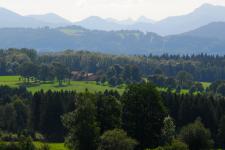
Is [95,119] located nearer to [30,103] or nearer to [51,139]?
[51,139]

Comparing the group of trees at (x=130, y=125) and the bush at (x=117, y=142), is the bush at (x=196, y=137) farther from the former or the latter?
the bush at (x=117, y=142)

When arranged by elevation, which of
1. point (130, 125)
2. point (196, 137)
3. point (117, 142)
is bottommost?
point (196, 137)

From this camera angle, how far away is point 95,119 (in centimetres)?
8350

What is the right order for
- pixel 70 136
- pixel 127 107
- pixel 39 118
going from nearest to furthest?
1. pixel 70 136
2. pixel 127 107
3. pixel 39 118

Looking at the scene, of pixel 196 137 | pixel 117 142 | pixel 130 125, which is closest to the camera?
pixel 117 142

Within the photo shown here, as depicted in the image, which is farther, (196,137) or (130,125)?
(196,137)

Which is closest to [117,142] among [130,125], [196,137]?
[130,125]

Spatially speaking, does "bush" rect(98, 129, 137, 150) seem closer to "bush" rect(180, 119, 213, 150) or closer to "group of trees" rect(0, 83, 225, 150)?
"group of trees" rect(0, 83, 225, 150)

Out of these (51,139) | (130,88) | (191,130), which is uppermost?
(130,88)

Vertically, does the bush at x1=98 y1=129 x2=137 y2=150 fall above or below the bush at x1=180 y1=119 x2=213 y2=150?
above

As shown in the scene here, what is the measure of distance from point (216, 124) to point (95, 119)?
1741 inches

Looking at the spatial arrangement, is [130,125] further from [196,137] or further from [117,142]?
[117,142]

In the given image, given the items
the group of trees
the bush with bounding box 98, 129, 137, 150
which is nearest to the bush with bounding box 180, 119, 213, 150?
the group of trees

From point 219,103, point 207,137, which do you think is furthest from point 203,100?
point 207,137
